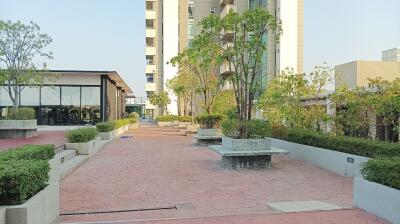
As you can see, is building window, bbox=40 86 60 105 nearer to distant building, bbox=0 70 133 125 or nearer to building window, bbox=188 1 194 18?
distant building, bbox=0 70 133 125

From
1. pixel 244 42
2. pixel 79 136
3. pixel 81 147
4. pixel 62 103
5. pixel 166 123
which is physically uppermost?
pixel 244 42

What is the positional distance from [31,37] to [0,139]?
18.1 ft

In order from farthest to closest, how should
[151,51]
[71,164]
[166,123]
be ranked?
[151,51]
[166,123]
[71,164]

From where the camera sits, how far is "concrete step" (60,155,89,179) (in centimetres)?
1149

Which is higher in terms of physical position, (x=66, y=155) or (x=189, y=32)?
(x=189, y=32)

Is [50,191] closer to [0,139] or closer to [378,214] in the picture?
[378,214]

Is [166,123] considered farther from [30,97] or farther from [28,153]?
[28,153]

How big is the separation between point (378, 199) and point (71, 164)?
8.91m

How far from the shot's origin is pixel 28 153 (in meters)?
7.35

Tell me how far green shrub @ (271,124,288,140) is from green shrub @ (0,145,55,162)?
10174 millimetres

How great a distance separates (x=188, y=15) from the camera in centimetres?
5753

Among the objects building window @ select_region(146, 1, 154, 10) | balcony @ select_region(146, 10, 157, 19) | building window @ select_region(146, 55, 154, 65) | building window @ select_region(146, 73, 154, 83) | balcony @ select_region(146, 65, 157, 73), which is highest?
building window @ select_region(146, 1, 154, 10)

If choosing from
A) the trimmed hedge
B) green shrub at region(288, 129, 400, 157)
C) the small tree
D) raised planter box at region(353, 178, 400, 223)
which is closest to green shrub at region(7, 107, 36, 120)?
the small tree

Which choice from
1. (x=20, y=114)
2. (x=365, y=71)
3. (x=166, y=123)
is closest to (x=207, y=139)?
(x=20, y=114)
